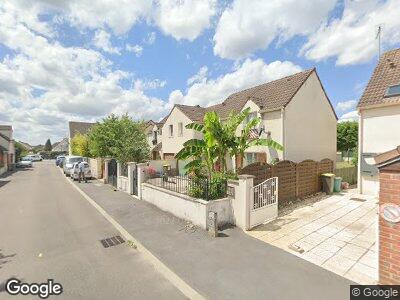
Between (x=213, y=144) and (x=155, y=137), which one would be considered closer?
(x=213, y=144)

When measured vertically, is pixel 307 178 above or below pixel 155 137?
below

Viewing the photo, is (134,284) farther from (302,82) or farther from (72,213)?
(302,82)

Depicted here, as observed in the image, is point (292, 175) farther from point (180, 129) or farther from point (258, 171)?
point (180, 129)

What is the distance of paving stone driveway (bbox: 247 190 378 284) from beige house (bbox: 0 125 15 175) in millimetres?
37491

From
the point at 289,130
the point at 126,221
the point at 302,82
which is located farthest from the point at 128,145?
the point at 302,82

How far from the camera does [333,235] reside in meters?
8.41

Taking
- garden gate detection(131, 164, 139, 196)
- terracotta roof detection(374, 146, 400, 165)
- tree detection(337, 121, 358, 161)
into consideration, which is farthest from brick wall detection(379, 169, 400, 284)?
tree detection(337, 121, 358, 161)

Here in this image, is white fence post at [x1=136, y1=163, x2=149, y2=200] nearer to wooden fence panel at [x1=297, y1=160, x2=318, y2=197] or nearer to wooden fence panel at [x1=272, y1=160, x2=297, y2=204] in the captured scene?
wooden fence panel at [x1=272, y1=160, x2=297, y2=204]

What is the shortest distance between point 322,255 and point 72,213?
426 inches

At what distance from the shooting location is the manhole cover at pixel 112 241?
8188mm

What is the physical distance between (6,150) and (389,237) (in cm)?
4737

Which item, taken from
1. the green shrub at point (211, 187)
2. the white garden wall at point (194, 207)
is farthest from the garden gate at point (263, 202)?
the green shrub at point (211, 187)

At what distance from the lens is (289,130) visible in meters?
16.5

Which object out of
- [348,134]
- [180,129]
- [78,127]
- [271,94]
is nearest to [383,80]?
[271,94]
